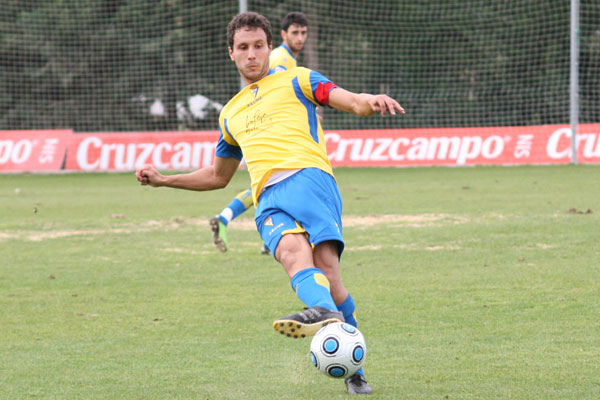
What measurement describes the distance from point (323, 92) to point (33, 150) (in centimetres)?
2067

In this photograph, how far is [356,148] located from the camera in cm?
2289

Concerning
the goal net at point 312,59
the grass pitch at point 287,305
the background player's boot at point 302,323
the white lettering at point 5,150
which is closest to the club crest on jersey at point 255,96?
the background player's boot at point 302,323

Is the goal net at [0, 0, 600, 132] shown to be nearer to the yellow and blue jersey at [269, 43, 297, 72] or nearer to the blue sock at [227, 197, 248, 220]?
the yellow and blue jersey at [269, 43, 297, 72]

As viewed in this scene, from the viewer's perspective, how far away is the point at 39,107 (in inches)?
1215

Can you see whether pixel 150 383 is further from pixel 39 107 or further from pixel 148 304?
pixel 39 107

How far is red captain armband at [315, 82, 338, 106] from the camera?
4297 millimetres

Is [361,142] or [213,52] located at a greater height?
[213,52]

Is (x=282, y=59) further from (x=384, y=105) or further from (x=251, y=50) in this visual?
(x=384, y=105)

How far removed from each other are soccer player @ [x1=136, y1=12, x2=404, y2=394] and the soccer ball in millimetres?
202

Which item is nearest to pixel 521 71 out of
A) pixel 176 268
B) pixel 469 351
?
pixel 176 268

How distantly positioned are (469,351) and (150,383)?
185cm

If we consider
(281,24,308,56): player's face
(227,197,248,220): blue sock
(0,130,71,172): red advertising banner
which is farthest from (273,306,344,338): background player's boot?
(0,130,71,172): red advertising banner

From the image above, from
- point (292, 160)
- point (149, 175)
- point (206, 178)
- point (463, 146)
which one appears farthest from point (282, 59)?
point (463, 146)

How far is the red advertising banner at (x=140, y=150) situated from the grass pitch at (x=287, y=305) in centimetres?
955
